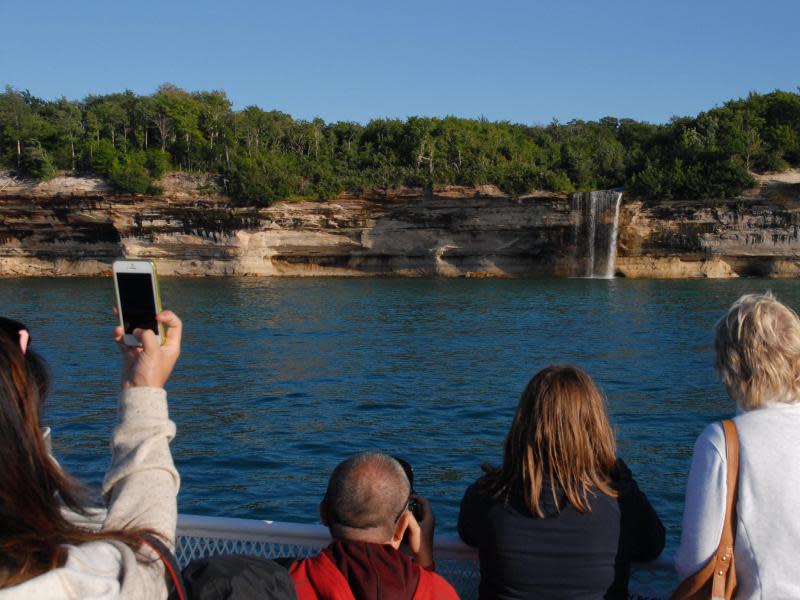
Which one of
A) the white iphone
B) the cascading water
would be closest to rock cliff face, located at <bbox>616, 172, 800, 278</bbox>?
the cascading water

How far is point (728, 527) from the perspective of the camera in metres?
2.56

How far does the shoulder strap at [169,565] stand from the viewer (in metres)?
1.61

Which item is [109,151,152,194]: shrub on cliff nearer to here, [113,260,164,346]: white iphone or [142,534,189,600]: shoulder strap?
[113,260,164,346]: white iphone

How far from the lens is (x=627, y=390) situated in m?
15.0

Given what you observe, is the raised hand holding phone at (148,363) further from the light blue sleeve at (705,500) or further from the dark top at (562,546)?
the light blue sleeve at (705,500)

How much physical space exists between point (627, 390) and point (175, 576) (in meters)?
14.2

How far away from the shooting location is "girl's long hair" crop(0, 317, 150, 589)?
143 cm

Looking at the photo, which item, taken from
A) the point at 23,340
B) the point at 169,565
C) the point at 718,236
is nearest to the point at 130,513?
the point at 169,565

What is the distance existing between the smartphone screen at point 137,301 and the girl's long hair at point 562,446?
142cm

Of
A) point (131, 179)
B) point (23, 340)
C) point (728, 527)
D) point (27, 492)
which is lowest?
point (728, 527)

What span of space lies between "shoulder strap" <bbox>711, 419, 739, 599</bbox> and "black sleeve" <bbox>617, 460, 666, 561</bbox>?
1.56 ft

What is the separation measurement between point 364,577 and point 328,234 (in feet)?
165

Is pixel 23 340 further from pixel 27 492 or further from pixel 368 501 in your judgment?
pixel 368 501

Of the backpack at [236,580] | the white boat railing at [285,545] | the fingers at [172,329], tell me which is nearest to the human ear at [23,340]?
the fingers at [172,329]
